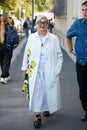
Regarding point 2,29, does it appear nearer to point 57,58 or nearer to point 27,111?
point 27,111

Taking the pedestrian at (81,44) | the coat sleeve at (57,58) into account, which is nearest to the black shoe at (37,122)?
the coat sleeve at (57,58)

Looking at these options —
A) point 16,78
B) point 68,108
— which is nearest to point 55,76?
point 68,108

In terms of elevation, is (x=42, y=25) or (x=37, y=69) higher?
(x=42, y=25)

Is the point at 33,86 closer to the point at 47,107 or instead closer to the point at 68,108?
the point at 47,107

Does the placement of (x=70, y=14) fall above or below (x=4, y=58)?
above

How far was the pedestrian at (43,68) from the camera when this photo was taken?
23.7ft

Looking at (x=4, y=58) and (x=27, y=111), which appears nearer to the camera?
(x=27, y=111)

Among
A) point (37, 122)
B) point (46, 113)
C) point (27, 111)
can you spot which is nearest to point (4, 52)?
point (27, 111)

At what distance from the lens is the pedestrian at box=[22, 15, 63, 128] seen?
7230mm

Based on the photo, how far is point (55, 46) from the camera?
734 cm

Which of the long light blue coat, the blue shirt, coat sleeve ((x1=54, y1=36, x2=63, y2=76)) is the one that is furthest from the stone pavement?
the blue shirt

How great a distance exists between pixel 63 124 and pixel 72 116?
59cm

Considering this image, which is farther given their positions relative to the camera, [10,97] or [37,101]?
[10,97]

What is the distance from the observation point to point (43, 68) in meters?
7.28
